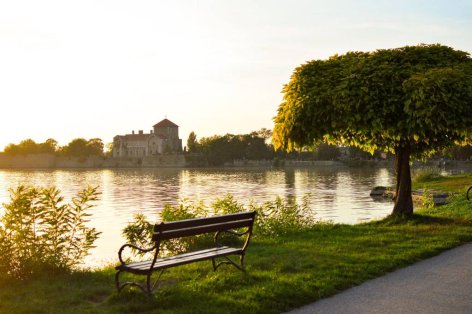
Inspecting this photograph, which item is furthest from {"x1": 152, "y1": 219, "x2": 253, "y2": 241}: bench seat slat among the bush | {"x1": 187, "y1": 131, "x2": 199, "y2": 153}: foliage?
{"x1": 187, "y1": 131, "x2": 199, "y2": 153}: foliage

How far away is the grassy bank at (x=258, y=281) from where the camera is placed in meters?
7.77

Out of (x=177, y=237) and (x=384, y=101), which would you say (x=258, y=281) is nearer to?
(x=177, y=237)

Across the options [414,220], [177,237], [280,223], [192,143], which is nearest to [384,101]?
[414,220]

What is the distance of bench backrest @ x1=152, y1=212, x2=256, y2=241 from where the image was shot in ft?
25.7

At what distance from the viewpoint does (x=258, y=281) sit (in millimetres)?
9078

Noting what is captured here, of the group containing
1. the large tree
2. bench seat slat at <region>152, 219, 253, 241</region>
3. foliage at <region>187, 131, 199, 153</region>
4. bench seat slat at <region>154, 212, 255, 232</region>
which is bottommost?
bench seat slat at <region>152, 219, 253, 241</region>

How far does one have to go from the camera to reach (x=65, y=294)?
8.63m

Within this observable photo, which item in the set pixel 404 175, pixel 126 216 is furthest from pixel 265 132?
pixel 404 175

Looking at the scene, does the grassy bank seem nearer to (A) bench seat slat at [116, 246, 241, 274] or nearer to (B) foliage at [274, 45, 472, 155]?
(A) bench seat slat at [116, 246, 241, 274]

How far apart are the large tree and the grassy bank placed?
304 centimetres

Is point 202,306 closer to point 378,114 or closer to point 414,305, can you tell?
point 414,305

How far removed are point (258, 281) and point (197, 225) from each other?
5.16 feet

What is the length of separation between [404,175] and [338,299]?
9.97 m

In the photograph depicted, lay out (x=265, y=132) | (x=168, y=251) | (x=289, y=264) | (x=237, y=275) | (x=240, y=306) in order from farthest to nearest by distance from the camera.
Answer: (x=265, y=132)
(x=168, y=251)
(x=289, y=264)
(x=237, y=275)
(x=240, y=306)
